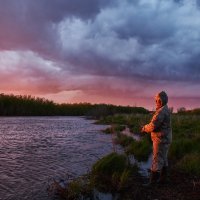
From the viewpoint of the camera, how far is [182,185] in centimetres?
995

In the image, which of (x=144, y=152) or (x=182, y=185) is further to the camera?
(x=144, y=152)

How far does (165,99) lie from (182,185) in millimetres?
2185

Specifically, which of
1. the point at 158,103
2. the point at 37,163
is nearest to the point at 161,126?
the point at 158,103

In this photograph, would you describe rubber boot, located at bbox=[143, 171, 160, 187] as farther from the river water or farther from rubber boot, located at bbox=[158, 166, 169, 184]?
the river water

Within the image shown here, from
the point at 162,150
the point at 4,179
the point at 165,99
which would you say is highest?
the point at 165,99

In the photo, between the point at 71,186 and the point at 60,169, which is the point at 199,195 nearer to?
the point at 71,186

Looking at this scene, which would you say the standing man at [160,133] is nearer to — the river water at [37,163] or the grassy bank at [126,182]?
the grassy bank at [126,182]

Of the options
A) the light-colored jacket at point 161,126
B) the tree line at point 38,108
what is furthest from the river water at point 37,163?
the tree line at point 38,108

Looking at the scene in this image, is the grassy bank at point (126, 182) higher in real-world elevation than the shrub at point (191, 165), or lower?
lower

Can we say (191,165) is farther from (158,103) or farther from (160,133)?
(158,103)

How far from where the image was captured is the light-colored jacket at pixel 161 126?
33.1 ft

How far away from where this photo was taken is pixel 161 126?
10.2 meters

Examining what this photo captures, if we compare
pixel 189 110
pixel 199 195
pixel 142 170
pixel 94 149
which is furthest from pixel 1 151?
pixel 189 110

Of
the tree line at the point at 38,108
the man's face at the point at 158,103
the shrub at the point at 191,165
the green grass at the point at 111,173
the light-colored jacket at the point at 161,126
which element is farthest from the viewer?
Answer: the tree line at the point at 38,108
